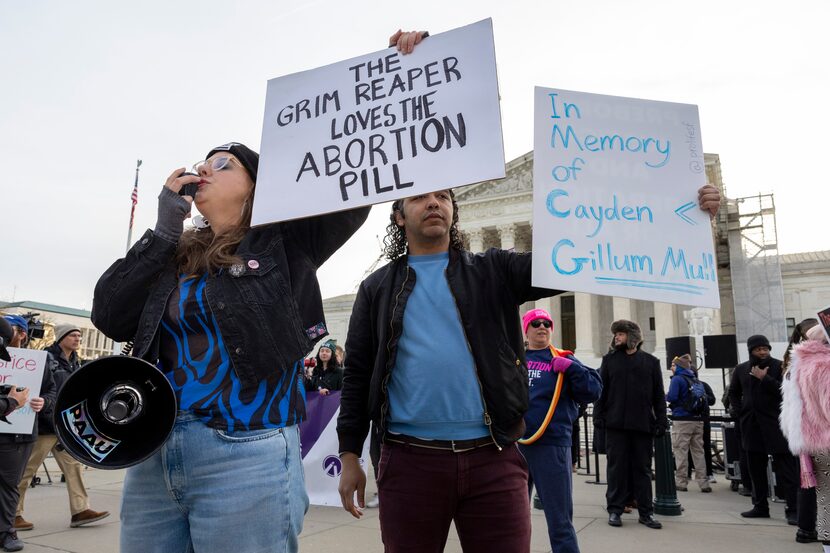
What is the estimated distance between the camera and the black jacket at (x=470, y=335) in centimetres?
221

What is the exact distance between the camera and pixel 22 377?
5.60 meters

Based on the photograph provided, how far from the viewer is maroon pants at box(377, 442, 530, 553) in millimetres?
2135

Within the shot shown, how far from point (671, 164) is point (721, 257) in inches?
1698

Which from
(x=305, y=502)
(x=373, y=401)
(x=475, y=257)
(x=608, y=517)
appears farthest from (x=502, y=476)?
(x=608, y=517)

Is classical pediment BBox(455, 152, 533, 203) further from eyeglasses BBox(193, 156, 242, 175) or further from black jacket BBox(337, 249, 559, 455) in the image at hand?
eyeglasses BBox(193, 156, 242, 175)

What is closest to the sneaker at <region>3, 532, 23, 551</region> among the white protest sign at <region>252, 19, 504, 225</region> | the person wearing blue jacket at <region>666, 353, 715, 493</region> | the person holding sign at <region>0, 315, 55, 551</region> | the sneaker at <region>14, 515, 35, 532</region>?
the person holding sign at <region>0, 315, 55, 551</region>

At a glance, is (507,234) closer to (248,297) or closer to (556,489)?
(556,489)

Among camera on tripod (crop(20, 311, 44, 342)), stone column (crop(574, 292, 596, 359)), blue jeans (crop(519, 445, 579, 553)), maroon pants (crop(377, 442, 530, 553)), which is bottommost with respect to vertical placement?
blue jeans (crop(519, 445, 579, 553))

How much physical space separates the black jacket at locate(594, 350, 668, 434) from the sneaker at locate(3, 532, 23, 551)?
19.2 feet

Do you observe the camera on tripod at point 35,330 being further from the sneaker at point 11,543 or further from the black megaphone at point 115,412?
the black megaphone at point 115,412

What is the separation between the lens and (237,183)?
2225mm

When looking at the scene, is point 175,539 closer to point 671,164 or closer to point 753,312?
point 671,164

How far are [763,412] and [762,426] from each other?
0.55ft

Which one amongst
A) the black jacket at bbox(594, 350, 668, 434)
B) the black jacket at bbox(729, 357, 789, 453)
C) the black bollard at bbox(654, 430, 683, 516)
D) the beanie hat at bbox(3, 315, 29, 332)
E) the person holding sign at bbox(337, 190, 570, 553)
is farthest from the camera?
the black bollard at bbox(654, 430, 683, 516)
